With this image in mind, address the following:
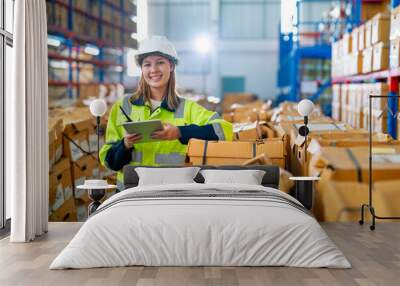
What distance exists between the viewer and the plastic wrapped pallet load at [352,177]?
772 cm

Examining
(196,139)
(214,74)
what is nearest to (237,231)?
(196,139)

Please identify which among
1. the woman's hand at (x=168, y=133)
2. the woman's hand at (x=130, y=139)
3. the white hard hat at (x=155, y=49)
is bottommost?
the woman's hand at (x=130, y=139)

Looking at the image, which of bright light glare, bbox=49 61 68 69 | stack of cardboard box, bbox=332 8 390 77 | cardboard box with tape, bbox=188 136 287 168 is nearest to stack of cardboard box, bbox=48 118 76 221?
cardboard box with tape, bbox=188 136 287 168

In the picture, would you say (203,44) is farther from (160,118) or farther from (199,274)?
(199,274)

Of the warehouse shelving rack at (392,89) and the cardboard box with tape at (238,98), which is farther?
the cardboard box with tape at (238,98)

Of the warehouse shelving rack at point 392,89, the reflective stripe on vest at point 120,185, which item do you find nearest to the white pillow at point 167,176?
the reflective stripe on vest at point 120,185

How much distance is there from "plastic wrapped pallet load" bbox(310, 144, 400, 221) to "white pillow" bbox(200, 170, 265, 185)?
0.73 m

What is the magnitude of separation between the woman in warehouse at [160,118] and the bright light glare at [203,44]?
1697 centimetres

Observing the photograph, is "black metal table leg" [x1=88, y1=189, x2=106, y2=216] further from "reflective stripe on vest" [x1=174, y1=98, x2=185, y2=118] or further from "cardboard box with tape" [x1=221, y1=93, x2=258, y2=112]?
"cardboard box with tape" [x1=221, y1=93, x2=258, y2=112]

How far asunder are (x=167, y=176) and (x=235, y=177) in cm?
60

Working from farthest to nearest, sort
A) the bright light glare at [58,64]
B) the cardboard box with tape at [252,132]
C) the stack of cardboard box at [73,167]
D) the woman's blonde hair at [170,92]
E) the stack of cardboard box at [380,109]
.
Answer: the bright light glare at [58,64] < the stack of cardboard box at [380,109] < the stack of cardboard box at [73,167] < the cardboard box with tape at [252,132] < the woman's blonde hair at [170,92]

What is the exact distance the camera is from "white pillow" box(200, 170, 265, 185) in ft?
23.8

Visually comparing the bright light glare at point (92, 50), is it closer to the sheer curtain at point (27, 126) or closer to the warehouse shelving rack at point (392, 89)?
the warehouse shelving rack at point (392, 89)

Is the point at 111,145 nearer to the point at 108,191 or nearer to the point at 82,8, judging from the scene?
the point at 108,191
